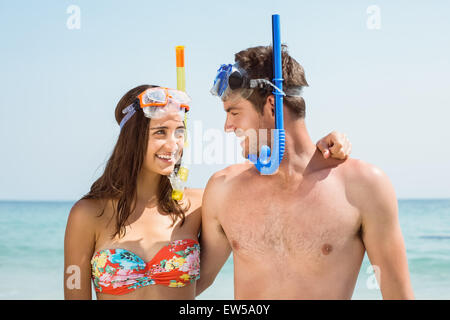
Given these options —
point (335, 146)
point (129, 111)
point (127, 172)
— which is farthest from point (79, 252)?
point (335, 146)

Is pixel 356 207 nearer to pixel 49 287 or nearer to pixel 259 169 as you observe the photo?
pixel 259 169

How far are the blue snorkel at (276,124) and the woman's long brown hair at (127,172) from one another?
0.66 m

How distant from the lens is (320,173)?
2834 mm

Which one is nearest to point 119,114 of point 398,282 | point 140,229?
point 140,229

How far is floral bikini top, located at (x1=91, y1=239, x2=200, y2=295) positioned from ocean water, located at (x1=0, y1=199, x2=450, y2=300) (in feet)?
10.1

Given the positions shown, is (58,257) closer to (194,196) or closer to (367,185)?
(194,196)

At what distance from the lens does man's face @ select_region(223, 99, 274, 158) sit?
285 cm

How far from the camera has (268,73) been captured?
2.92 m

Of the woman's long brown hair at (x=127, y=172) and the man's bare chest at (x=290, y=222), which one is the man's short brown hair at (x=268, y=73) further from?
the woman's long brown hair at (x=127, y=172)

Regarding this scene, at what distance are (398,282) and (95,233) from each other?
1609 mm

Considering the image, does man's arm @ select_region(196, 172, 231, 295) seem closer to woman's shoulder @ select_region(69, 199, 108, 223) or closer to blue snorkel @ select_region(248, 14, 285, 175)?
blue snorkel @ select_region(248, 14, 285, 175)

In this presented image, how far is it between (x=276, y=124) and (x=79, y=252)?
1.27m

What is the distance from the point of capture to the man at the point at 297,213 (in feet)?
8.70

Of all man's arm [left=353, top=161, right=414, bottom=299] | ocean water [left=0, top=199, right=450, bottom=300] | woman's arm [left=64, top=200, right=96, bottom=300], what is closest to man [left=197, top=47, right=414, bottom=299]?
man's arm [left=353, top=161, right=414, bottom=299]
